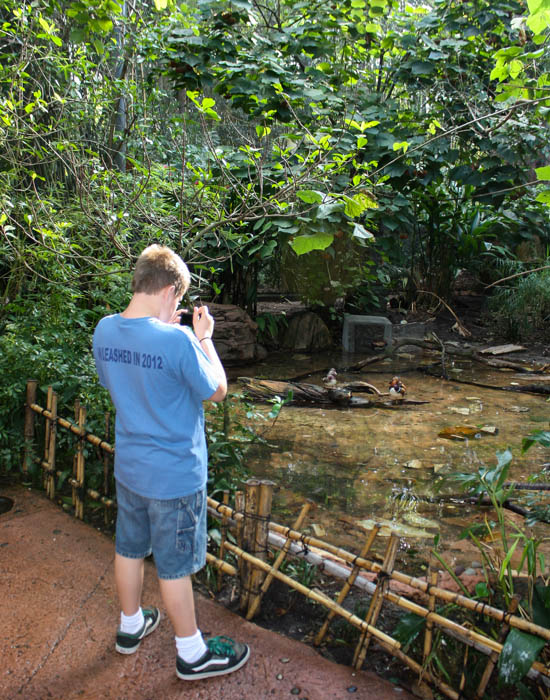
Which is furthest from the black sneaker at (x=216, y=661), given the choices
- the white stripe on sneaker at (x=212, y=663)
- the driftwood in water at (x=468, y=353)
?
the driftwood in water at (x=468, y=353)

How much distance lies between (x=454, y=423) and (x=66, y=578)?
11.7 ft

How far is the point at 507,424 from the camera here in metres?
4.88

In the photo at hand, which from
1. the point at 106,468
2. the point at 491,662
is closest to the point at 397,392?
the point at 106,468

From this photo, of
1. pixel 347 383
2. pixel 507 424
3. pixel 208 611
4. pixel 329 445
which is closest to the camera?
pixel 208 611

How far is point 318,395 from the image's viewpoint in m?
5.62

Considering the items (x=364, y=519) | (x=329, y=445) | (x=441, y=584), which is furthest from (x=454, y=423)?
(x=441, y=584)

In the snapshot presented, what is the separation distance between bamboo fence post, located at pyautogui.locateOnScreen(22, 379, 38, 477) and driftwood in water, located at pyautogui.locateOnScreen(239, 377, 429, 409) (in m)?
2.54

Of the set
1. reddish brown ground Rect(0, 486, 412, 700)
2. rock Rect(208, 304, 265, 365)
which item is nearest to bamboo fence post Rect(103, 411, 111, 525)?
reddish brown ground Rect(0, 486, 412, 700)

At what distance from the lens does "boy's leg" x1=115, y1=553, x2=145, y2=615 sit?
187cm

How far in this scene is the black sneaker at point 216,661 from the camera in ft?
5.89

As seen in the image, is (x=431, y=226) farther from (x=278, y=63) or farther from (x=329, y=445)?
(x=329, y=445)

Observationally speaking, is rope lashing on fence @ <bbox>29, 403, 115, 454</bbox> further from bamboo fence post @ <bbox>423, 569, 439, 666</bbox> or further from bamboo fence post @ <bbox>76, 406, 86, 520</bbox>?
bamboo fence post @ <bbox>423, 569, 439, 666</bbox>

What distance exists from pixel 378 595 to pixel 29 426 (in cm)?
218

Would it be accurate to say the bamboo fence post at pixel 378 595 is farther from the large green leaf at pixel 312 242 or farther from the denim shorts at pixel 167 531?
the large green leaf at pixel 312 242
